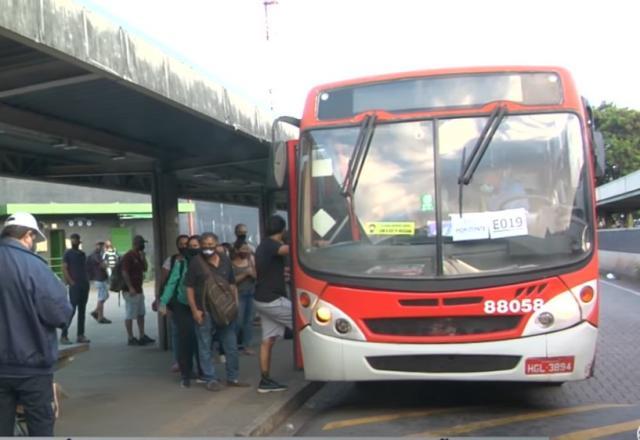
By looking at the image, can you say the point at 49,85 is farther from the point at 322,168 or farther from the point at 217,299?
the point at 217,299

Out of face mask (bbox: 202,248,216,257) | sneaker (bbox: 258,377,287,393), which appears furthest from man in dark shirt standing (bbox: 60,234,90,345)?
sneaker (bbox: 258,377,287,393)

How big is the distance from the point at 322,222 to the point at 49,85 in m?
2.64

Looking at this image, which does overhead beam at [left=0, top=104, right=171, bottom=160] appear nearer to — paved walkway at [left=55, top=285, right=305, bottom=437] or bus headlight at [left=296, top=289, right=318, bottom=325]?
paved walkway at [left=55, top=285, right=305, bottom=437]

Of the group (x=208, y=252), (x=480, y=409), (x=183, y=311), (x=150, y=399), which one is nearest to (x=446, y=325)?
(x=480, y=409)

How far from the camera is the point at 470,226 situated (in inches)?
237

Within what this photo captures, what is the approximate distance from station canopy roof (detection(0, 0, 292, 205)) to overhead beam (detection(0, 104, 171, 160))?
0.01m

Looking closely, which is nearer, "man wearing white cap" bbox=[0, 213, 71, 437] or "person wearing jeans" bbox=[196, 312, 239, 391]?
"man wearing white cap" bbox=[0, 213, 71, 437]

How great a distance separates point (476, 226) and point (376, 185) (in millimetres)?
952

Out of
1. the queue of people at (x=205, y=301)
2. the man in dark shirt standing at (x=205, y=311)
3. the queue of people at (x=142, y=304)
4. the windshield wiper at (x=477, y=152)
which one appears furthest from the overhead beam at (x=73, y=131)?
the windshield wiper at (x=477, y=152)

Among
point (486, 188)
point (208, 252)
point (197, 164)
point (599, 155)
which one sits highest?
point (197, 164)

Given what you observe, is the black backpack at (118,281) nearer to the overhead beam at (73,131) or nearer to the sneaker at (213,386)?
the overhead beam at (73,131)

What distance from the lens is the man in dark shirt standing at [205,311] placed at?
7219 mm

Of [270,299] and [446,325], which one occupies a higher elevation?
[270,299]

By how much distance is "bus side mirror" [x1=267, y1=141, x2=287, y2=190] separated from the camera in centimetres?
650
